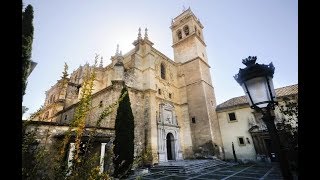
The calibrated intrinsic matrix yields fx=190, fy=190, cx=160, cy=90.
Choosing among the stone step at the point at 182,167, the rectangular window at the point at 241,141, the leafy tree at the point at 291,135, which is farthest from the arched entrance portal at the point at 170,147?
the leafy tree at the point at 291,135

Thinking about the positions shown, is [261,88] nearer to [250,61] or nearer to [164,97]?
[250,61]

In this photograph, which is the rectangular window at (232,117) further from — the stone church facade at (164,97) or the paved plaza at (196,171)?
the paved plaza at (196,171)

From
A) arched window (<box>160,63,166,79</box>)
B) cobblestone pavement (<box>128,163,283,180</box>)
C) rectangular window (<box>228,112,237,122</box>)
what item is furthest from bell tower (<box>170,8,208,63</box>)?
cobblestone pavement (<box>128,163,283,180</box>)

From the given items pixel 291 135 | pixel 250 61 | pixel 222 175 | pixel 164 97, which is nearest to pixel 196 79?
pixel 164 97

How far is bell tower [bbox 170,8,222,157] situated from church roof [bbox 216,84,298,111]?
4.56 ft

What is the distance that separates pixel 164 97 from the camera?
68.5ft

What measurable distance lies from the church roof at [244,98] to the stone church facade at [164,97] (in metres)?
1.54

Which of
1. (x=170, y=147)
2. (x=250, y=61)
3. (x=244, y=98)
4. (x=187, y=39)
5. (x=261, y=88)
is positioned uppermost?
(x=187, y=39)

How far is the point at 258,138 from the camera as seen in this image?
762 inches

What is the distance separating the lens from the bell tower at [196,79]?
20.4 m

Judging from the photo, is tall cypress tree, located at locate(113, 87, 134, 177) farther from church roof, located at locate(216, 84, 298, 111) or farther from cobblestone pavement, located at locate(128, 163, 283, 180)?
church roof, located at locate(216, 84, 298, 111)

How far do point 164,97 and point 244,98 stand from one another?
9.72m
